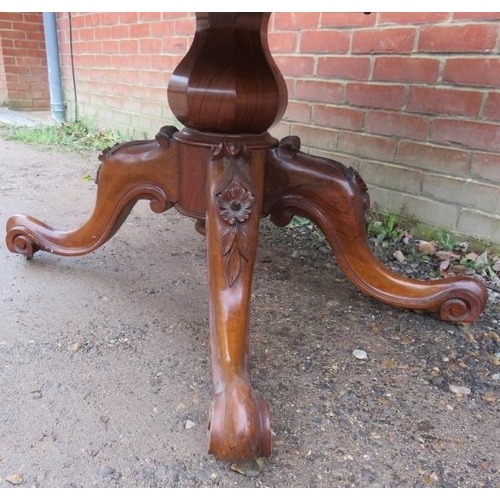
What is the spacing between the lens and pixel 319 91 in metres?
1.52

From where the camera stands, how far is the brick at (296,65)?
1.54 meters

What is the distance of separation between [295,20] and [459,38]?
1.86 ft

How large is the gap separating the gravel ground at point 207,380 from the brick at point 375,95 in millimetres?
476

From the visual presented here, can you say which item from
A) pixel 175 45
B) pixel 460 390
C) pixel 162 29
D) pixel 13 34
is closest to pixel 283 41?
pixel 175 45

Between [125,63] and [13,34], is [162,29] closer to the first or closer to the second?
[125,63]

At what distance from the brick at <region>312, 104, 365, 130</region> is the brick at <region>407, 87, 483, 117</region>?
0.17m

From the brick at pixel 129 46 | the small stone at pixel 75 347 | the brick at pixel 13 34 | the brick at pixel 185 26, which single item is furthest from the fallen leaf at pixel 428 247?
the brick at pixel 13 34

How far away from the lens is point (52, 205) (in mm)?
1674

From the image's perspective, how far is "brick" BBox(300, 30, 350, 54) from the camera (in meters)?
1.42

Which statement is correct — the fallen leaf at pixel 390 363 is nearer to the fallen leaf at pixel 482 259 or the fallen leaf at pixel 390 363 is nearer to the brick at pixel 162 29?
the fallen leaf at pixel 482 259

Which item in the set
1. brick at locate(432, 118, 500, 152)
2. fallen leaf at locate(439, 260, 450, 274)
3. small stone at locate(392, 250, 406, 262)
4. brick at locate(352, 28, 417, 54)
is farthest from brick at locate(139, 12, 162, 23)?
fallen leaf at locate(439, 260, 450, 274)

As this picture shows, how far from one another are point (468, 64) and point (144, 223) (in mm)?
988

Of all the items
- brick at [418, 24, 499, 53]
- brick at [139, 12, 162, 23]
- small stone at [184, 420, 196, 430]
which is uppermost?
brick at [139, 12, 162, 23]

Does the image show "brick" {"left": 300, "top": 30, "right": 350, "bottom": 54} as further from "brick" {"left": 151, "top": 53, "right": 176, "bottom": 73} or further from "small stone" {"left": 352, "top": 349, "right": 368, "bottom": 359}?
"small stone" {"left": 352, "top": 349, "right": 368, "bottom": 359}
